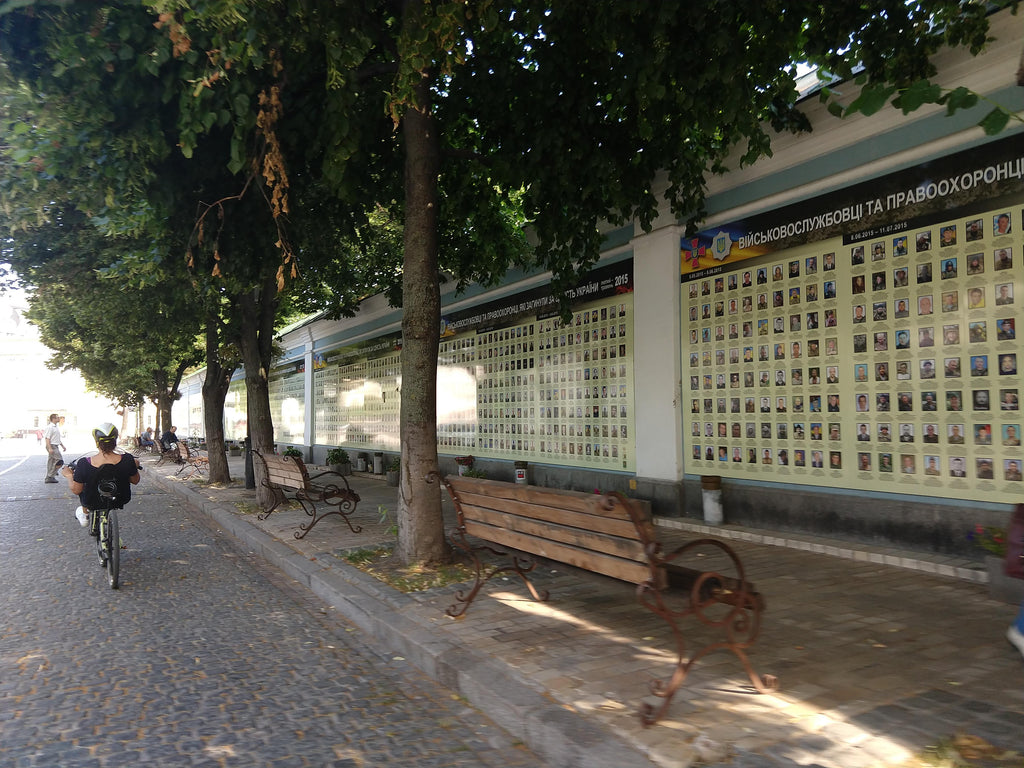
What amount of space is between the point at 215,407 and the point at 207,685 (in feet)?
42.2

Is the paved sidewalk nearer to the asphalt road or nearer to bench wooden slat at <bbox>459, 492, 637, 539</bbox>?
the asphalt road

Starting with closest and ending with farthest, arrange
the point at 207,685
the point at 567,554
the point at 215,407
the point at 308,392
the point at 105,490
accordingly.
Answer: the point at 207,685, the point at 567,554, the point at 105,490, the point at 215,407, the point at 308,392

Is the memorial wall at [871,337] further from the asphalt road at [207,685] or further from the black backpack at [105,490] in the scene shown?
the black backpack at [105,490]

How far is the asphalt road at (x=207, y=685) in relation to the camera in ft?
10.6

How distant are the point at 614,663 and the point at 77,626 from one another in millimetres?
4183

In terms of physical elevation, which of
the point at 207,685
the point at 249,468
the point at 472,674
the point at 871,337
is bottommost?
the point at 207,685

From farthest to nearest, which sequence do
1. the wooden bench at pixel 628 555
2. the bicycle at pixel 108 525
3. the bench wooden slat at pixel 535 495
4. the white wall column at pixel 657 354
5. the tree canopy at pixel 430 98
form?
the white wall column at pixel 657 354, the bicycle at pixel 108 525, the tree canopy at pixel 430 98, the bench wooden slat at pixel 535 495, the wooden bench at pixel 628 555

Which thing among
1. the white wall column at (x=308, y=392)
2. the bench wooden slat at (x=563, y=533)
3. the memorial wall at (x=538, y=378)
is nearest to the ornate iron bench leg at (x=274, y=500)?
the memorial wall at (x=538, y=378)

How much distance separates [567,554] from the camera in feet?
13.8

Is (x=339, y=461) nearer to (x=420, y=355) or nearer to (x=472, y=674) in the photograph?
(x=420, y=355)

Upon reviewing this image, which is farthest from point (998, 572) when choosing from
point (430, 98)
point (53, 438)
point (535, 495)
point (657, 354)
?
point (53, 438)

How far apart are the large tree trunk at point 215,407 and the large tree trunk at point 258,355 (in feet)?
11.6

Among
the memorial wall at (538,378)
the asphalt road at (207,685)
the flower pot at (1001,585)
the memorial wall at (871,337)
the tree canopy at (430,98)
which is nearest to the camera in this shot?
the asphalt road at (207,685)

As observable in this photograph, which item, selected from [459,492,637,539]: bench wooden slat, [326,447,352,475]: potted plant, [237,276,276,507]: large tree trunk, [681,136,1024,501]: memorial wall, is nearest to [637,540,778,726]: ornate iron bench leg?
[459,492,637,539]: bench wooden slat
